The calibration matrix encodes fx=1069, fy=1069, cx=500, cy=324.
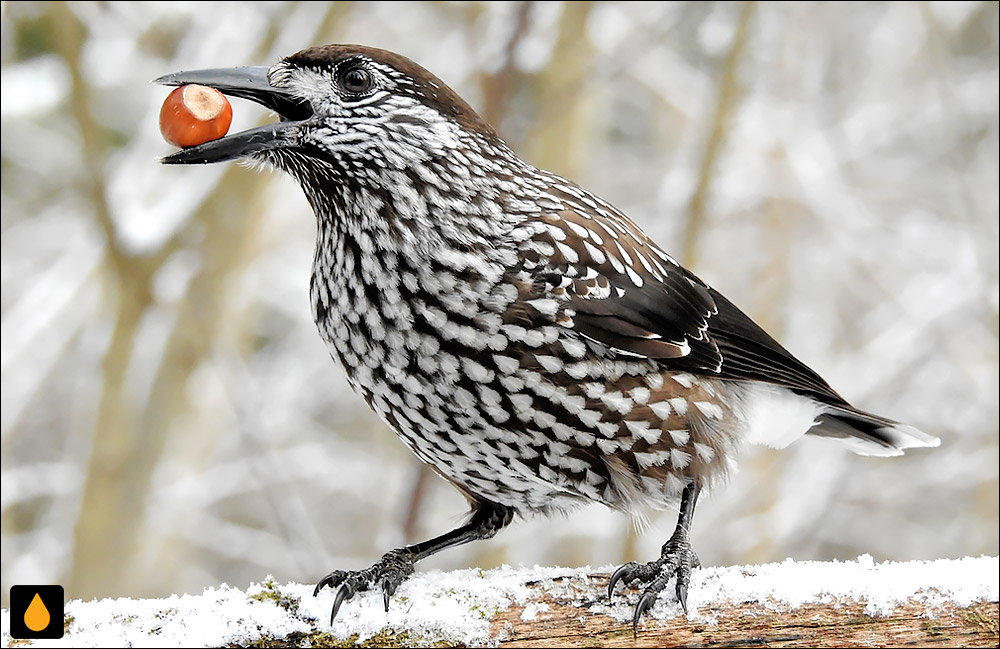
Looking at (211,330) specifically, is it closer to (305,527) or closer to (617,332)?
(305,527)

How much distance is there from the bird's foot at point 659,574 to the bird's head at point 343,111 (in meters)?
1.45

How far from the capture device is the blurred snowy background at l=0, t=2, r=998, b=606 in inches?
224

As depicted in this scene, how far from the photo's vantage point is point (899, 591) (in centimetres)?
307

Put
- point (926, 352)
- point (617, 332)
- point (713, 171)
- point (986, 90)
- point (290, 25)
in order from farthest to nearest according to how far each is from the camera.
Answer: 1. point (986, 90)
2. point (926, 352)
3. point (713, 171)
4. point (290, 25)
5. point (617, 332)

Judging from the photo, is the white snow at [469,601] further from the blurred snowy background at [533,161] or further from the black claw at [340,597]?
the blurred snowy background at [533,161]

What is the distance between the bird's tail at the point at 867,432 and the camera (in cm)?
429

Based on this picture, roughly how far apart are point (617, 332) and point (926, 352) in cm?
520

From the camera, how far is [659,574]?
10.7 feet

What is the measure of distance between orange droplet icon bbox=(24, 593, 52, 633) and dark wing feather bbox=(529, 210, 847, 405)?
5.68 feet

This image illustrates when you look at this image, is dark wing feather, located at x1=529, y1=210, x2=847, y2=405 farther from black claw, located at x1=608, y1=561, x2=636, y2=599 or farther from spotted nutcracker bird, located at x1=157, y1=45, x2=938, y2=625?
black claw, located at x1=608, y1=561, x2=636, y2=599

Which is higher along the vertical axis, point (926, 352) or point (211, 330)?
point (926, 352)

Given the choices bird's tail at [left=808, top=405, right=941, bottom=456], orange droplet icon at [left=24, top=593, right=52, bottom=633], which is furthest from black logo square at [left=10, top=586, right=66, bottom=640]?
bird's tail at [left=808, top=405, right=941, bottom=456]

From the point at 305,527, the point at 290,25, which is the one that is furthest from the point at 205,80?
the point at 305,527

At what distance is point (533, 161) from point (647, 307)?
12.7 feet
